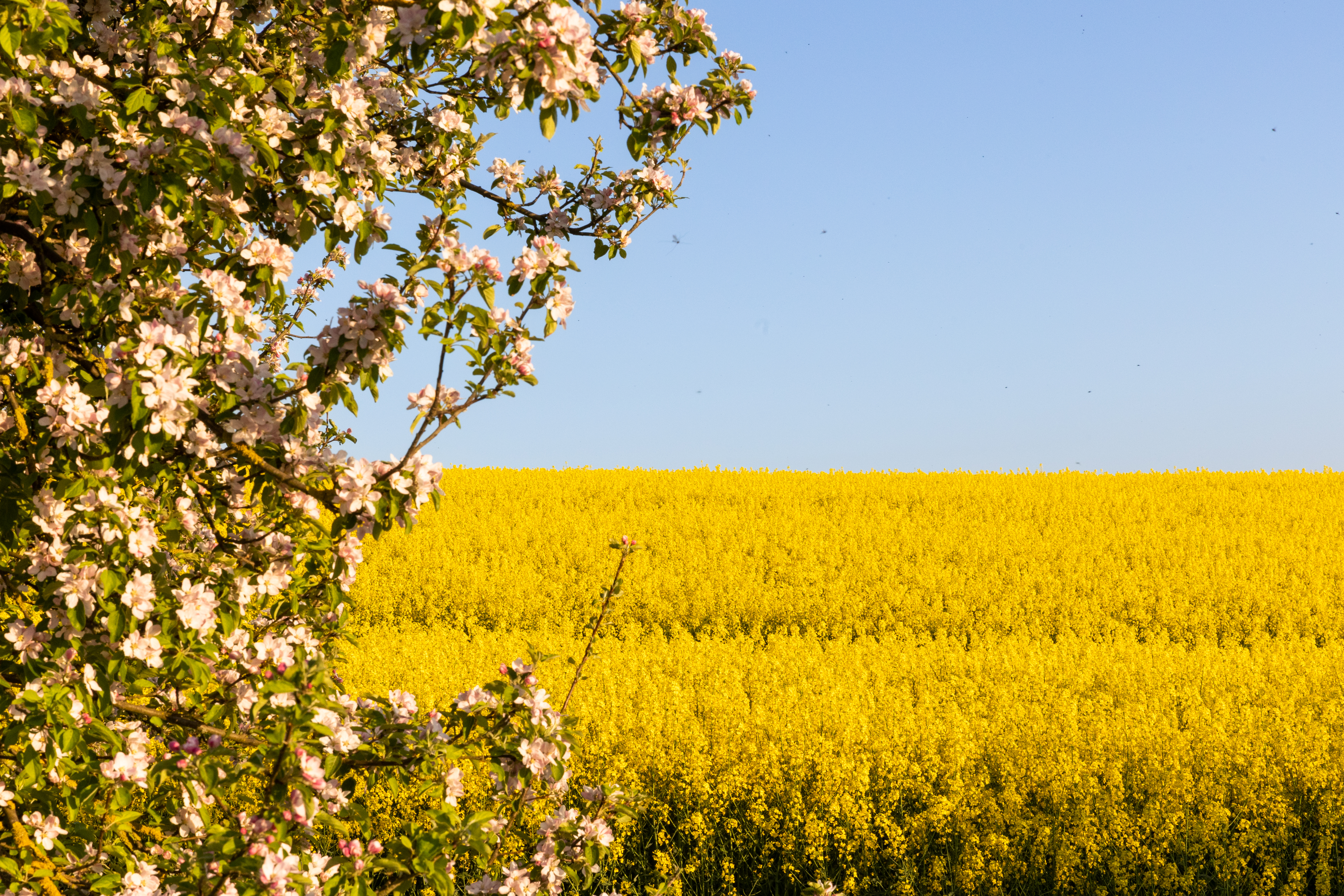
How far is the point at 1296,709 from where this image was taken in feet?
27.9

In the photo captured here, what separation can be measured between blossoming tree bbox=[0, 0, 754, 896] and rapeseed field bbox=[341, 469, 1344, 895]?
84 cm

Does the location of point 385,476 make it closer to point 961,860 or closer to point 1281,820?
point 961,860

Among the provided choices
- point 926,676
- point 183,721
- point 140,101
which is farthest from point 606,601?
point 926,676

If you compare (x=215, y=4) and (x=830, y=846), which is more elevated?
(x=215, y=4)

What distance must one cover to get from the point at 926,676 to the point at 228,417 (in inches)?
303

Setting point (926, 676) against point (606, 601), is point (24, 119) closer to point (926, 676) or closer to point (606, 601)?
point (606, 601)

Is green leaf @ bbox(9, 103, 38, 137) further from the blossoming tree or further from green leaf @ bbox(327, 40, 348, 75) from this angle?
green leaf @ bbox(327, 40, 348, 75)

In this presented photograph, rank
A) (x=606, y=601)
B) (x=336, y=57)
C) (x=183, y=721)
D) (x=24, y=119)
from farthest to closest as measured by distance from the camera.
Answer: (x=606, y=601), (x=183, y=721), (x=336, y=57), (x=24, y=119)

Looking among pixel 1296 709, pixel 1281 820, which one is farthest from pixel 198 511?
pixel 1296 709

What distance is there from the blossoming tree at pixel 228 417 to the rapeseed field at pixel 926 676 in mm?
845

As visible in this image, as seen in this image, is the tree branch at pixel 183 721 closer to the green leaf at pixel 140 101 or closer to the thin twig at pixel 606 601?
the thin twig at pixel 606 601

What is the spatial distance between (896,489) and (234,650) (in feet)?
62.8

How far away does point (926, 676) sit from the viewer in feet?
31.1

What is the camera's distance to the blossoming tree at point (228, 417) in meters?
2.75
